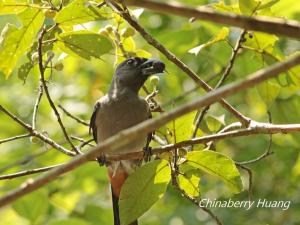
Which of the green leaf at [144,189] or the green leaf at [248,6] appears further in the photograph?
the green leaf at [248,6]

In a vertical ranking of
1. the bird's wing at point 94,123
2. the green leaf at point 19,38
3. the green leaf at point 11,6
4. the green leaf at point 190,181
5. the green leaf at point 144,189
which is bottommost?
the bird's wing at point 94,123

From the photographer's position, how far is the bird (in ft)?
13.0

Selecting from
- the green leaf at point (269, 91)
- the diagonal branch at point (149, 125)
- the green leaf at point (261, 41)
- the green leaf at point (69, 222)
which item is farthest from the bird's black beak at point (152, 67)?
the diagonal branch at point (149, 125)

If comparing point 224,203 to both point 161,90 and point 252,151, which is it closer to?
point 252,151

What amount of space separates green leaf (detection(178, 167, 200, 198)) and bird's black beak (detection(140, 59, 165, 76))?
1.02 meters

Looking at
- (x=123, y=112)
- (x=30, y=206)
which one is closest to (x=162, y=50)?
(x=123, y=112)

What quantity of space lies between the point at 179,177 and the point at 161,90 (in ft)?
8.63

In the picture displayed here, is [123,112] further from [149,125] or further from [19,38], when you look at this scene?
[149,125]

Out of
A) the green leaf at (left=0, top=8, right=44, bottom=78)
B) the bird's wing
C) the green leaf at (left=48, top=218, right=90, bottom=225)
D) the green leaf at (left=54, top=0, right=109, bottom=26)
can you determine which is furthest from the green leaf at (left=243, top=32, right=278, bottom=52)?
the green leaf at (left=48, top=218, right=90, bottom=225)

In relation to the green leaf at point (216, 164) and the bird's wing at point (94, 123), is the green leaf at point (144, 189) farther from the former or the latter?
the bird's wing at point (94, 123)

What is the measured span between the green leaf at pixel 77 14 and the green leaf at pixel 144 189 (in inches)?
27.7

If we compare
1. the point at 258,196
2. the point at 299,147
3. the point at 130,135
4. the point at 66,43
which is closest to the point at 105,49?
the point at 66,43

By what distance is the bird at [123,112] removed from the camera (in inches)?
156

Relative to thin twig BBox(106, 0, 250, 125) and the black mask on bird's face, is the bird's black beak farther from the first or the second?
thin twig BBox(106, 0, 250, 125)
